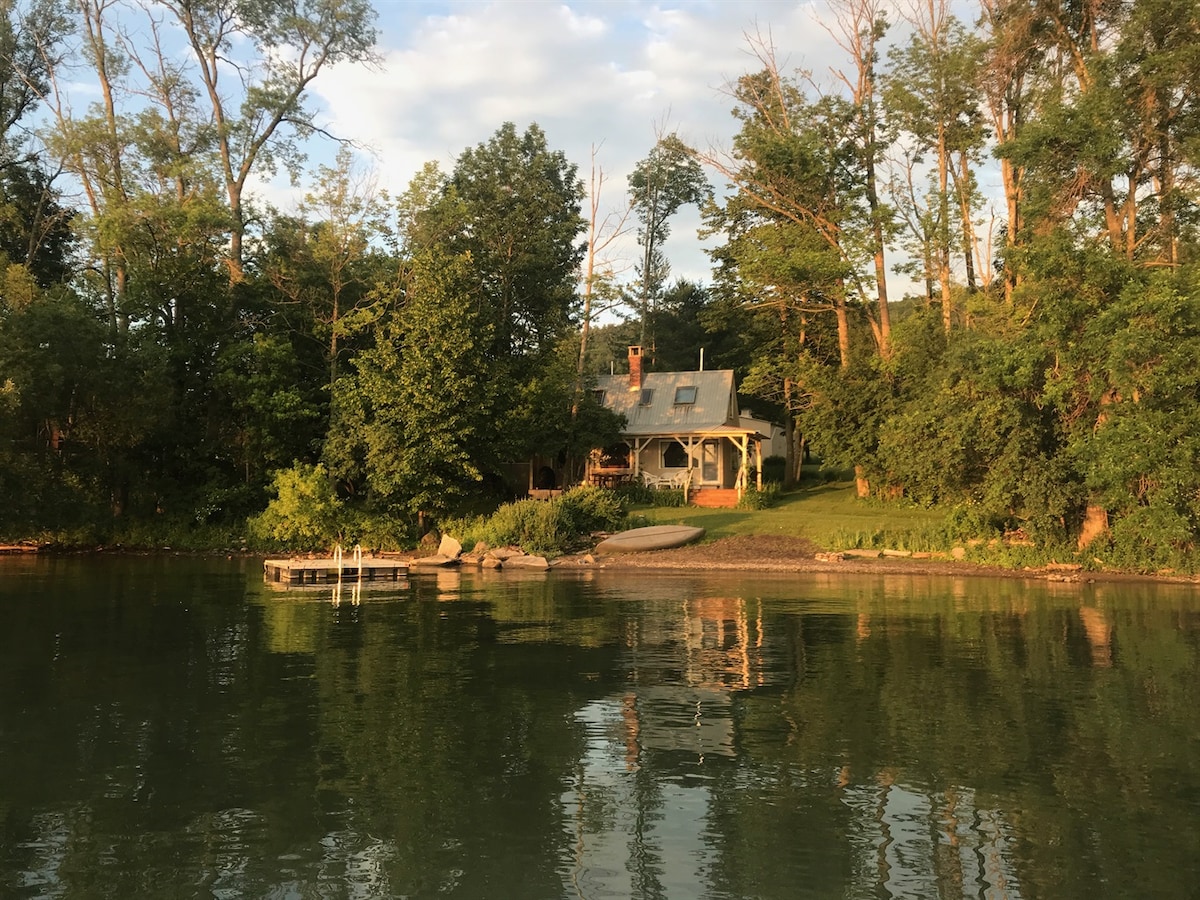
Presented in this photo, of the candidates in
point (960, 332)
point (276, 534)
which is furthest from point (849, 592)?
point (276, 534)

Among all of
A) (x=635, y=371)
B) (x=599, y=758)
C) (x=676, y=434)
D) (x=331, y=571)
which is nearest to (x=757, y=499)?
(x=676, y=434)

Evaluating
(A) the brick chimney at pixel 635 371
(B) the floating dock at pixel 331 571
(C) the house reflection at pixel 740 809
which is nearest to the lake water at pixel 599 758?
(C) the house reflection at pixel 740 809

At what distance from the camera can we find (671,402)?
3947cm

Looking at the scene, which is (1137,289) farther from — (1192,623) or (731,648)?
(731,648)

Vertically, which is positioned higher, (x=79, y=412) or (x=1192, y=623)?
(x=79, y=412)

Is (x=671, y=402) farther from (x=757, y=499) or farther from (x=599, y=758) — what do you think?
(x=599, y=758)

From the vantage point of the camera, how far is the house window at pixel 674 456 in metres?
39.1

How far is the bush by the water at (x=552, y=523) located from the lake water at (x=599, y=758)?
11.3 m

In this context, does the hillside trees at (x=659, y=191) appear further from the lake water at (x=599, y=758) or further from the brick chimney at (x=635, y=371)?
the lake water at (x=599, y=758)

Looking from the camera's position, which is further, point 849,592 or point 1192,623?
point 849,592

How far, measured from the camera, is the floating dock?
23078mm

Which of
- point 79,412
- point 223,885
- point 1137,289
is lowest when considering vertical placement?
point 223,885

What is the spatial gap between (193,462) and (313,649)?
2184 centimetres

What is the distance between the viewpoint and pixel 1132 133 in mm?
25156
